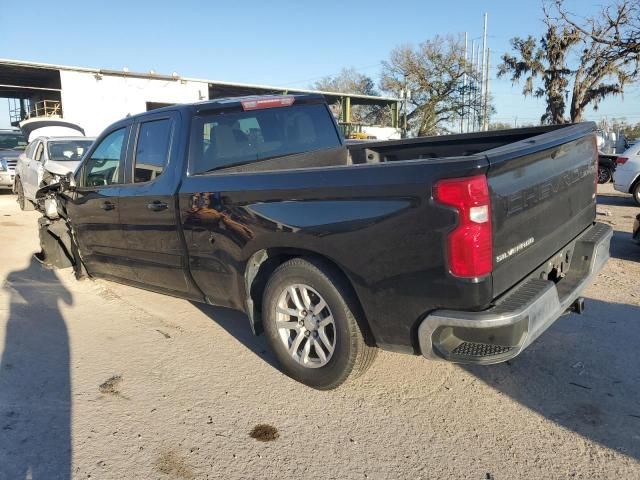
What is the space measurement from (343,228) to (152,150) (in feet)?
7.29

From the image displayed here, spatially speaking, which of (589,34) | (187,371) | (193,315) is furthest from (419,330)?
(589,34)

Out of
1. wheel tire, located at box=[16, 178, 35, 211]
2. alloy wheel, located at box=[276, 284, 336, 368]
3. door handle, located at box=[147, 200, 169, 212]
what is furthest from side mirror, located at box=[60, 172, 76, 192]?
wheel tire, located at box=[16, 178, 35, 211]

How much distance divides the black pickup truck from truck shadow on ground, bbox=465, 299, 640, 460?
0.51m

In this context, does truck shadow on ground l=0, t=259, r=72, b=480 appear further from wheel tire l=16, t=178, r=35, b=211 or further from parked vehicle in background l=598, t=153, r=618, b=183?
parked vehicle in background l=598, t=153, r=618, b=183

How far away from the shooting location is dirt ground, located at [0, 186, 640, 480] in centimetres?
270

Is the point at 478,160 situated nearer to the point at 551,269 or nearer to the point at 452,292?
the point at 452,292

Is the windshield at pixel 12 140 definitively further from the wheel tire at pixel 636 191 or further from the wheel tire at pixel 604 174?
the wheel tire at pixel 604 174

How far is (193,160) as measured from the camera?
3.95m

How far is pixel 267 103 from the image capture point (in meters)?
4.45

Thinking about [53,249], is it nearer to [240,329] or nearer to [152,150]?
[152,150]

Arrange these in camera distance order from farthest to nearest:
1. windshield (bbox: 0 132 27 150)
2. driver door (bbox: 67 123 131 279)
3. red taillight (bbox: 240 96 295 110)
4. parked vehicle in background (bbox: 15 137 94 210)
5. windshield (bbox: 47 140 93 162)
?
1. windshield (bbox: 0 132 27 150)
2. windshield (bbox: 47 140 93 162)
3. parked vehicle in background (bbox: 15 137 94 210)
4. driver door (bbox: 67 123 131 279)
5. red taillight (bbox: 240 96 295 110)

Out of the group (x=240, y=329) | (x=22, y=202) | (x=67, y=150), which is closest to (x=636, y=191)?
(x=240, y=329)

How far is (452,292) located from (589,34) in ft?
69.4

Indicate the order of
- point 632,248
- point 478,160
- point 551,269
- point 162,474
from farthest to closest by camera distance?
1. point 632,248
2. point 551,269
3. point 162,474
4. point 478,160
